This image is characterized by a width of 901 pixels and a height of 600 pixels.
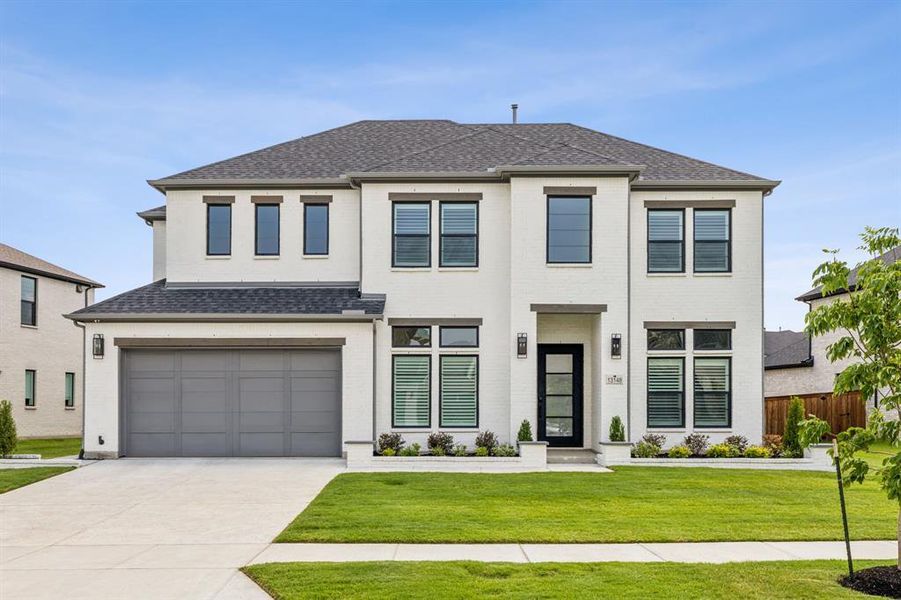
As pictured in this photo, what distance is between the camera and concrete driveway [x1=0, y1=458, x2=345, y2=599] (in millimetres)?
7578

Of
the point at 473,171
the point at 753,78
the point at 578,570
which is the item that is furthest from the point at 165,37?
the point at 578,570

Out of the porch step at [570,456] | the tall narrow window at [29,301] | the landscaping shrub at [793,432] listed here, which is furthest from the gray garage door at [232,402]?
the tall narrow window at [29,301]

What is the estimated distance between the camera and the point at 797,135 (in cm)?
2105

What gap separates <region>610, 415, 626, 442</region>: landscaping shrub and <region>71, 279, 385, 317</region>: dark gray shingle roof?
603 centimetres

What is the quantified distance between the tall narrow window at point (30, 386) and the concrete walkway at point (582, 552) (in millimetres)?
21880

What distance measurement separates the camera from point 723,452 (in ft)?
55.2

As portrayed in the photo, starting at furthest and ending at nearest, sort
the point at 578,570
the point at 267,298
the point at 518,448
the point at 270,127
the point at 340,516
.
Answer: the point at 270,127
the point at 267,298
the point at 518,448
the point at 340,516
the point at 578,570

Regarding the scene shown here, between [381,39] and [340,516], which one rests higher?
[381,39]

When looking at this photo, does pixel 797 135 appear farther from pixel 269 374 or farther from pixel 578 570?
pixel 578 570

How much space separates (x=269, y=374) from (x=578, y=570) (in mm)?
11146

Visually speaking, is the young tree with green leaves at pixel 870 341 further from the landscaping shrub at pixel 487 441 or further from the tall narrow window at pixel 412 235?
the tall narrow window at pixel 412 235

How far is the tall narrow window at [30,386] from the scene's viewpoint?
87.2 feet

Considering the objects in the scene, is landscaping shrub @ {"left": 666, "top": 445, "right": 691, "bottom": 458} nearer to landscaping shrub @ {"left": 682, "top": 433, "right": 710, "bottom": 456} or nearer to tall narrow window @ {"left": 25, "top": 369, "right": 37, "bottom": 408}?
landscaping shrub @ {"left": 682, "top": 433, "right": 710, "bottom": 456}

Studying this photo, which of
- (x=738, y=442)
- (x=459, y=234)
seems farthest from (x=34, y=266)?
(x=738, y=442)
